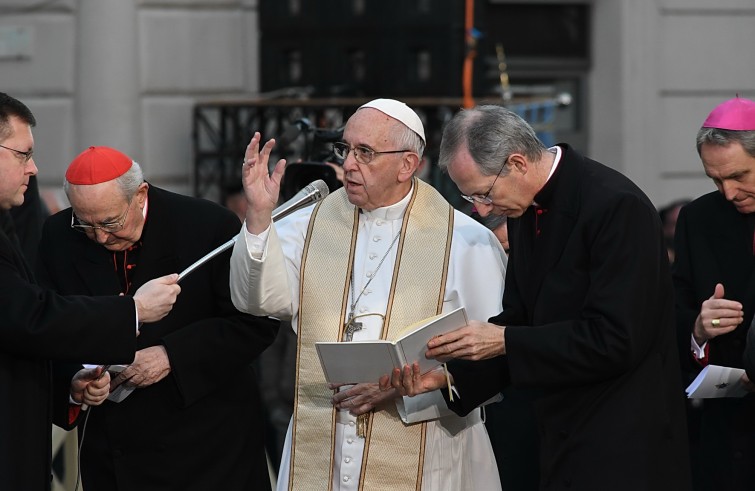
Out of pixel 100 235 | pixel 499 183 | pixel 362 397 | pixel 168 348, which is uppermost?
pixel 499 183

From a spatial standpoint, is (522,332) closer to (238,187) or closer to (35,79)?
(238,187)

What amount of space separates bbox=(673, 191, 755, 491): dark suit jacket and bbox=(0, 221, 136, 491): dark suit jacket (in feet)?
6.16

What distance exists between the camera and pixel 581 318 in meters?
4.04

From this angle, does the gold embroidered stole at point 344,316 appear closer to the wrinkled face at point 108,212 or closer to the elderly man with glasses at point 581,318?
the elderly man with glasses at point 581,318

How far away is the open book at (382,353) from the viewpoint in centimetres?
416

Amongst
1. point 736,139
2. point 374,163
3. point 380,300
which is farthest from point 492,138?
point 736,139

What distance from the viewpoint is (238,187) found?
349 inches

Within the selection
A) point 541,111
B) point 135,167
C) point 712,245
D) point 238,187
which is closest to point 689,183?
point 541,111

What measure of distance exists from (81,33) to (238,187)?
1.47m

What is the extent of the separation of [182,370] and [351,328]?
58cm

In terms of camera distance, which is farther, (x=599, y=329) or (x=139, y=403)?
(x=139, y=403)

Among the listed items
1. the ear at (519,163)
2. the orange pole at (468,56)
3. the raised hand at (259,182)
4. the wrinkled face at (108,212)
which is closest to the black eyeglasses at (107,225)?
the wrinkled face at (108,212)

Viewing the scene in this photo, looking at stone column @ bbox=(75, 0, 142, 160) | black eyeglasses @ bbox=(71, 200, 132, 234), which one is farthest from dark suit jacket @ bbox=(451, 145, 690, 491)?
stone column @ bbox=(75, 0, 142, 160)

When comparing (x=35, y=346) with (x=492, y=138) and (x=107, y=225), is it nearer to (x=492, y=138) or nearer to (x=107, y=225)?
(x=107, y=225)
